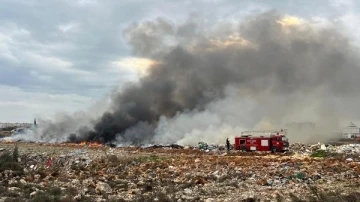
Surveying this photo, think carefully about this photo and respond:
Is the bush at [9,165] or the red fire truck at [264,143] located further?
the red fire truck at [264,143]

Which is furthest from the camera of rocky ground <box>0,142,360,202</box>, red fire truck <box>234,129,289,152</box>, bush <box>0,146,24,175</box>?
red fire truck <box>234,129,289,152</box>

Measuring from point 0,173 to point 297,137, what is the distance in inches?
1709

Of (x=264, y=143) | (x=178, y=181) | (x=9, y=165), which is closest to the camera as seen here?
(x=178, y=181)

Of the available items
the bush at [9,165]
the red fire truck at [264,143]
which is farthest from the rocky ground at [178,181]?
the red fire truck at [264,143]

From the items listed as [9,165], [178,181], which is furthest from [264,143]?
[9,165]

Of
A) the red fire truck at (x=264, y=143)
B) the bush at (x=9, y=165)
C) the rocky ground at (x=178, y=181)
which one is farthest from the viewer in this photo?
the red fire truck at (x=264, y=143)

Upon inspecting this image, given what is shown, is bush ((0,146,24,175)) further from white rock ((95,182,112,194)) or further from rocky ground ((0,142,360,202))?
white rock ((95,182,112,194))

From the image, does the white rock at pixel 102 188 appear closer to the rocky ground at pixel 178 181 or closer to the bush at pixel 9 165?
the rocky ground at pixel 178 181

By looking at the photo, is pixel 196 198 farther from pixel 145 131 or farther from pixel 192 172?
pixel 145 131

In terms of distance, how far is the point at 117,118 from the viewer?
200ft

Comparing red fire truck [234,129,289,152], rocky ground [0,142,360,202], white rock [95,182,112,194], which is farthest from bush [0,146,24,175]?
red fire truck [234,129,289,152]

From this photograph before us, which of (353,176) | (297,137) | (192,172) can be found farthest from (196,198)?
A: (297,137)

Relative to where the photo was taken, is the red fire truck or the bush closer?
the bush

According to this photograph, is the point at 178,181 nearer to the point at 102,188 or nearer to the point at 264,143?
the point at 102,188
